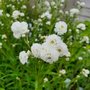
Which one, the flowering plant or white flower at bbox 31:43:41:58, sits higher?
the flowering plant

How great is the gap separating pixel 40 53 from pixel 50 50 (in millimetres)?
71

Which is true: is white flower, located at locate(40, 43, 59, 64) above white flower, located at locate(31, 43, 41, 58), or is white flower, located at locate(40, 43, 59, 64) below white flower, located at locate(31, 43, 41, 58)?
below

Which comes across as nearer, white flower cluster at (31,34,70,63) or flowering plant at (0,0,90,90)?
white flower cluster at (31,34,70,63)

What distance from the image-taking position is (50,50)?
5.73 ft

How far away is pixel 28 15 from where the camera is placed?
3412 mm

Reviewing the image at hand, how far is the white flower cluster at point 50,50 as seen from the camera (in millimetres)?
1756

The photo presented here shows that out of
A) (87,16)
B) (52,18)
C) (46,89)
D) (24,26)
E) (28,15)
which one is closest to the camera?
(24,26)

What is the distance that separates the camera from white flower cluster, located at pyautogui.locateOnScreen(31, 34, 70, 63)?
5.76 feet

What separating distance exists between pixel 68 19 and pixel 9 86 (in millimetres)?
853

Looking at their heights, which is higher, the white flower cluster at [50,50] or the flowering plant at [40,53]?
the flowering plant at [40,53]

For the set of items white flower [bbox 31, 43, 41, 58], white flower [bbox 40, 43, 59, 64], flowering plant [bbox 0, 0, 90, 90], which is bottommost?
white flower [bbox 40, 43, 59, 64]

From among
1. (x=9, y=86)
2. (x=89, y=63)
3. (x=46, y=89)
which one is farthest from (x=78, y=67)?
(x=9, y=86)

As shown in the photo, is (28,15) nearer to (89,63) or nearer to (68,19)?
(68,19)

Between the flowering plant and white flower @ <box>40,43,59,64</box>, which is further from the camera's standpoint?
the flowering plant
